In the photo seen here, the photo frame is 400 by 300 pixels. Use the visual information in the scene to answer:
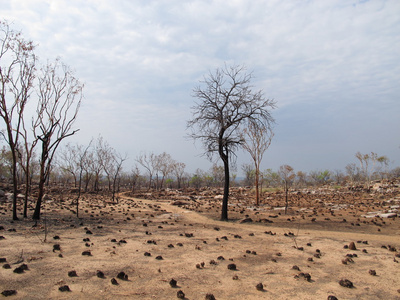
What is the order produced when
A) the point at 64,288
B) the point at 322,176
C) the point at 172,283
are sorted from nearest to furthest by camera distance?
the point at 64,288 < the point at 172,283 < the point at 322,176

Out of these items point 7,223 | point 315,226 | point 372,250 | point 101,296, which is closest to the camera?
point 101,296

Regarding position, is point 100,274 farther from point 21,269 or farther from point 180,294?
point 180,294

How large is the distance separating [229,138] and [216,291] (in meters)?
12.0

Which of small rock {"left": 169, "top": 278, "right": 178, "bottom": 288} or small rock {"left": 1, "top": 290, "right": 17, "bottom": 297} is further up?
small rock {"left": 1, "top": 290, "right": 17, "bottom": 297}

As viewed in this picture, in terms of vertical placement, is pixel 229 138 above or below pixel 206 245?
above

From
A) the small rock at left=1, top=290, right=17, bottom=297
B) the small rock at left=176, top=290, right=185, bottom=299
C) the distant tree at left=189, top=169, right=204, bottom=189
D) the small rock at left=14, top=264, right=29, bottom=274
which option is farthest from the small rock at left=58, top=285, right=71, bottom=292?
the distant tree at left=189, top=169, right=204, bottom=189

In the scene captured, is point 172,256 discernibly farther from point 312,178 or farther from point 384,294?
point 312,178

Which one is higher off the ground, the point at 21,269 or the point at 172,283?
the point at 21,269

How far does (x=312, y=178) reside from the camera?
7675cm

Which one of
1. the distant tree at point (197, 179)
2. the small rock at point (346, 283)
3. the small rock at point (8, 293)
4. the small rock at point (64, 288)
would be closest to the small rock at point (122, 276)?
the small rock at point (64, 288)

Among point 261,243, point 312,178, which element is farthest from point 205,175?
point 261,243

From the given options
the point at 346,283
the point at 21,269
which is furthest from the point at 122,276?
the point at 346,283

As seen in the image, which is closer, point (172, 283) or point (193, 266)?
point (172, 283)

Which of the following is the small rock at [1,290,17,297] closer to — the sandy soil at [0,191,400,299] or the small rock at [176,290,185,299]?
the sandy soil at [0,191,400,299]
